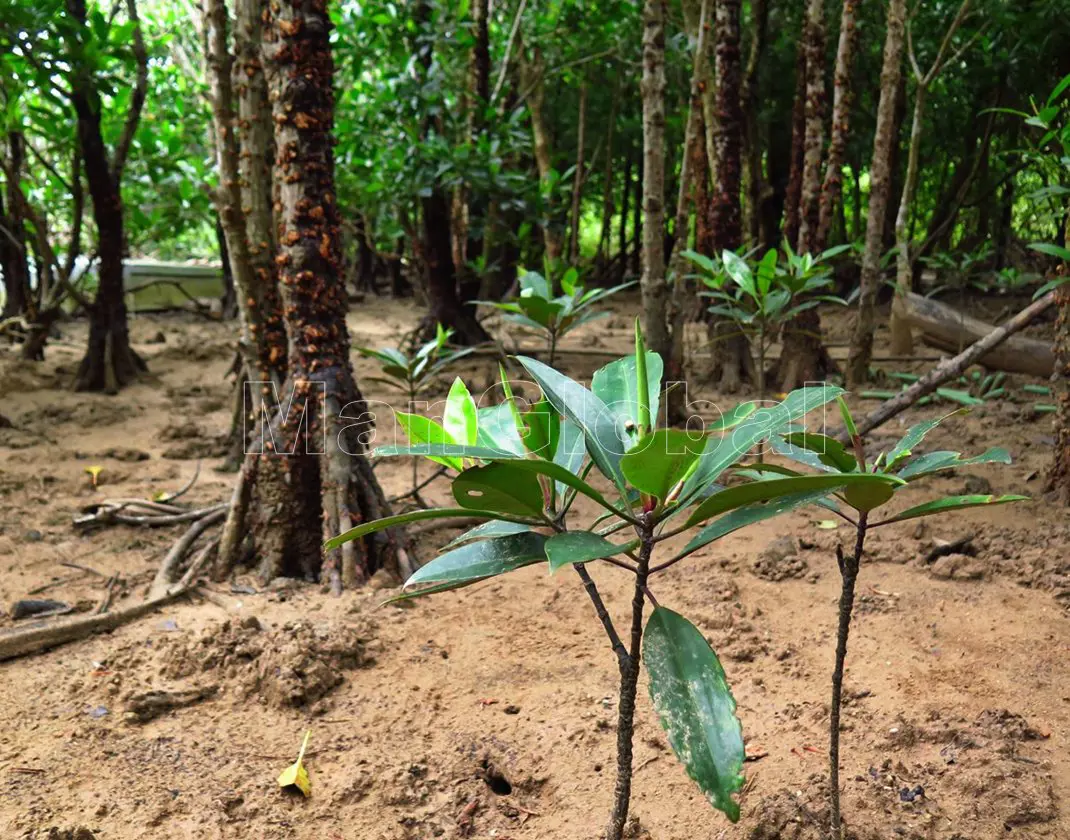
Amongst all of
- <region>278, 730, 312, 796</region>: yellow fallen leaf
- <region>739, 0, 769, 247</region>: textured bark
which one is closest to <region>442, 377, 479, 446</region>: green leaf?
<region>278, 730, 312, 796</region>: yellow fallen leaf

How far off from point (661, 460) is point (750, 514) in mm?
213

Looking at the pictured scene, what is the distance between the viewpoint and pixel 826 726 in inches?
83.6

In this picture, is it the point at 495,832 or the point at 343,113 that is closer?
the point at 495,832

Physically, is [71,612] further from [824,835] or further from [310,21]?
[824,835]

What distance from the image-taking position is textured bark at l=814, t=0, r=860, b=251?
5.12 meters

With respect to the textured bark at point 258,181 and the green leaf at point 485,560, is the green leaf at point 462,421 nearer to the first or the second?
the green leaf at point 485,560

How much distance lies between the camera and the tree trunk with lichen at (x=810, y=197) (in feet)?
18.2

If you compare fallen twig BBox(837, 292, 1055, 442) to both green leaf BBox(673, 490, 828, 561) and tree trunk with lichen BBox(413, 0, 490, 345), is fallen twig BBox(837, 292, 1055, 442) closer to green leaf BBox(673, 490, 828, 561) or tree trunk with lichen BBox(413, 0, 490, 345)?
green leaf BBox(673, 490, 828, 561)

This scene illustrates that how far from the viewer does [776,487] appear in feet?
3.45

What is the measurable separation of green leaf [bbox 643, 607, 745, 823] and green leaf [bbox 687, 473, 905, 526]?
0.17 meters

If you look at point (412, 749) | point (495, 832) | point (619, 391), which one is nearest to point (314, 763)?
point (412, 749)

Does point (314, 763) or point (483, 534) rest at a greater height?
point (483, 534)

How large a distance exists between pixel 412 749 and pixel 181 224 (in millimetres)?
6243

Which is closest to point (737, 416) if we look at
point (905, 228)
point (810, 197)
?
point (810, 197)
